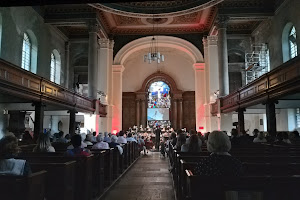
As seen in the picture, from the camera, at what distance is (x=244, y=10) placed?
1498 centimetres

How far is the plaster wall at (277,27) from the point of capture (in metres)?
12.5

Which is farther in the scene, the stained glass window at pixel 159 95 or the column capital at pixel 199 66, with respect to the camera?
the stained glass window at pixel 159 95

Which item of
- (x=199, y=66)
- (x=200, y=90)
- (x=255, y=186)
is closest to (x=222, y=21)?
(x=199, y=66)

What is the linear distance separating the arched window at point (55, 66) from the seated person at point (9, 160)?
15.3 meters

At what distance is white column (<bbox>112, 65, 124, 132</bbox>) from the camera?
1928cm

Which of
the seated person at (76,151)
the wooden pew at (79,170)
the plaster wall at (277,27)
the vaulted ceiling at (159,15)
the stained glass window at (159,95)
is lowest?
the wooden pew at (79,170)

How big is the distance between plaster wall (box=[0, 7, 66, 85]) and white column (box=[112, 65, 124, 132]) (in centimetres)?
361

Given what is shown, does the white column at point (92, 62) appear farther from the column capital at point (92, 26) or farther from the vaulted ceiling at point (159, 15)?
the vaulted ceiling at point (159, 15)

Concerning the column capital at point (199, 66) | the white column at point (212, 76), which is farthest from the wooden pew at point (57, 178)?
the column capital at point (199, 66)

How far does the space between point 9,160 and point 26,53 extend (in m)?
12.6

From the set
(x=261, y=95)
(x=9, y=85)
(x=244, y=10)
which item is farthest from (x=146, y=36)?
(x=9, y=85)

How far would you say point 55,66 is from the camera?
17.8m

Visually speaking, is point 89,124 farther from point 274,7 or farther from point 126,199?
point 274,7

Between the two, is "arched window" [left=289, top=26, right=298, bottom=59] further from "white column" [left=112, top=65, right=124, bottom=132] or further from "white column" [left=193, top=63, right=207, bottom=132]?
"white column" [left=112, top=65, right=124, bottom=132]
